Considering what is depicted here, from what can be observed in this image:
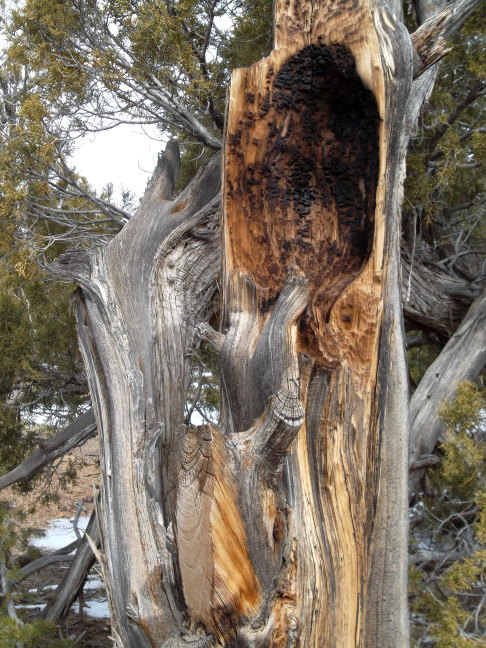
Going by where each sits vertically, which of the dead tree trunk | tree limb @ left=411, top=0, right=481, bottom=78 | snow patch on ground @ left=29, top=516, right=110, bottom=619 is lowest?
snow patch on ground @ left=29, top=516, right=110, bottom=619

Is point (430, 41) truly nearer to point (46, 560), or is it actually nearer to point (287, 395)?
point (287, 395)

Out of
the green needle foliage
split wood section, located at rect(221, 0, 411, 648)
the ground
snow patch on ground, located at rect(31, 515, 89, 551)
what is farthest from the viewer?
snow patch on ground, located at rect(31, 515, 89, 551)

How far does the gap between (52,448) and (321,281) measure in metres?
3.84

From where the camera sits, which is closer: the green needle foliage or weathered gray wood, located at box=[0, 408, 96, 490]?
the green needle foliage

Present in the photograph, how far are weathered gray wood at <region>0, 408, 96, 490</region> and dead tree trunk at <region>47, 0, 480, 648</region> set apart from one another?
275cm

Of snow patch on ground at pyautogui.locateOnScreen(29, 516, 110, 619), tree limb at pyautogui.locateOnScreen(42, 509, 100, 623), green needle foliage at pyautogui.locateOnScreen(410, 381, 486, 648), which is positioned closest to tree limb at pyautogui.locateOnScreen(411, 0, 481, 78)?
green needle foliage at pyautogui.locateOnScreen(410, 381, 486, 648)

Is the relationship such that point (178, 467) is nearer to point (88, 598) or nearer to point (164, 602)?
point (164, 602)

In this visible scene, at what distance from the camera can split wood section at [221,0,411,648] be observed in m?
2.36

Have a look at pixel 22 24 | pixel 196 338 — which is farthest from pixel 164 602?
pixel 22 24

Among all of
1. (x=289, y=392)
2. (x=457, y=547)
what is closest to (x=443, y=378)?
(x=457, y=547)

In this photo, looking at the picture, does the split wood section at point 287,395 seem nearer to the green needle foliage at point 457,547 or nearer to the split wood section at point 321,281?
the split wood section at point 321,281

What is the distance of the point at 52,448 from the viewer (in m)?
5.75

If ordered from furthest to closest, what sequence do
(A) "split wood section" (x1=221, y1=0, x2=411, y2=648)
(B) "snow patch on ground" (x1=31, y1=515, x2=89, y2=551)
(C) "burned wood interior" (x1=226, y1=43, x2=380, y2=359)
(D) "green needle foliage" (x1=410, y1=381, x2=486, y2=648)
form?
(B) "snow patch on ground" (x1=31, y1=515, x2=89, y2=551)
(D) "green needle foliage" (x1=410, y1=381, x2=486, y2=648)
(C) "burned wood interior" (x1=226, y1=43, x2=380, y2=359)
(A) "split wood section" (x1=221, y1=0, x2=411, y2=648)

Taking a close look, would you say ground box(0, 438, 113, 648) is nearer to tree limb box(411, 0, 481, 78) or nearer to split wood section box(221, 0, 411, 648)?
split wood section box(221, 0, 411, 648)
